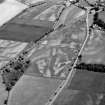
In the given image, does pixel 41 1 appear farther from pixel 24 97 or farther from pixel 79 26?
pixel 24 97

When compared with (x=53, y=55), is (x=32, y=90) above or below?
below

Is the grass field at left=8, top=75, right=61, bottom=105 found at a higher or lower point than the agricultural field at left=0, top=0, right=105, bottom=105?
lower

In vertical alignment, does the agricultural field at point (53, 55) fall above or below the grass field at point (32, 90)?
above

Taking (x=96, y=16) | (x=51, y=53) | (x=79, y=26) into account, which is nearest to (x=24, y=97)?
(x=51, y=53)

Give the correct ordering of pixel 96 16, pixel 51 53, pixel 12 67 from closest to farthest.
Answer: pixel 12 67 → pixel 51 53 → pixel 96 16

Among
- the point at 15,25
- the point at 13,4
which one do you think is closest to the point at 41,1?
the point at 13,4

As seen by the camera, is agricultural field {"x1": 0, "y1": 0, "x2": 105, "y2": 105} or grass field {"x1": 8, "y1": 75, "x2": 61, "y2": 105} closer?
grass field {"x1": 8, "y1": 75, "x2": 61, "y2": 105}

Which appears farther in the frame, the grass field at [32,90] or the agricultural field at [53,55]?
the agricultural field at [53,55]

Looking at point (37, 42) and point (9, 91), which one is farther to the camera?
point (37, 42)

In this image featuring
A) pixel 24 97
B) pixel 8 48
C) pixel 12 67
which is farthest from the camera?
pixel 8 48

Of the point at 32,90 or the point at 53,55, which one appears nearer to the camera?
the point at 32,90
